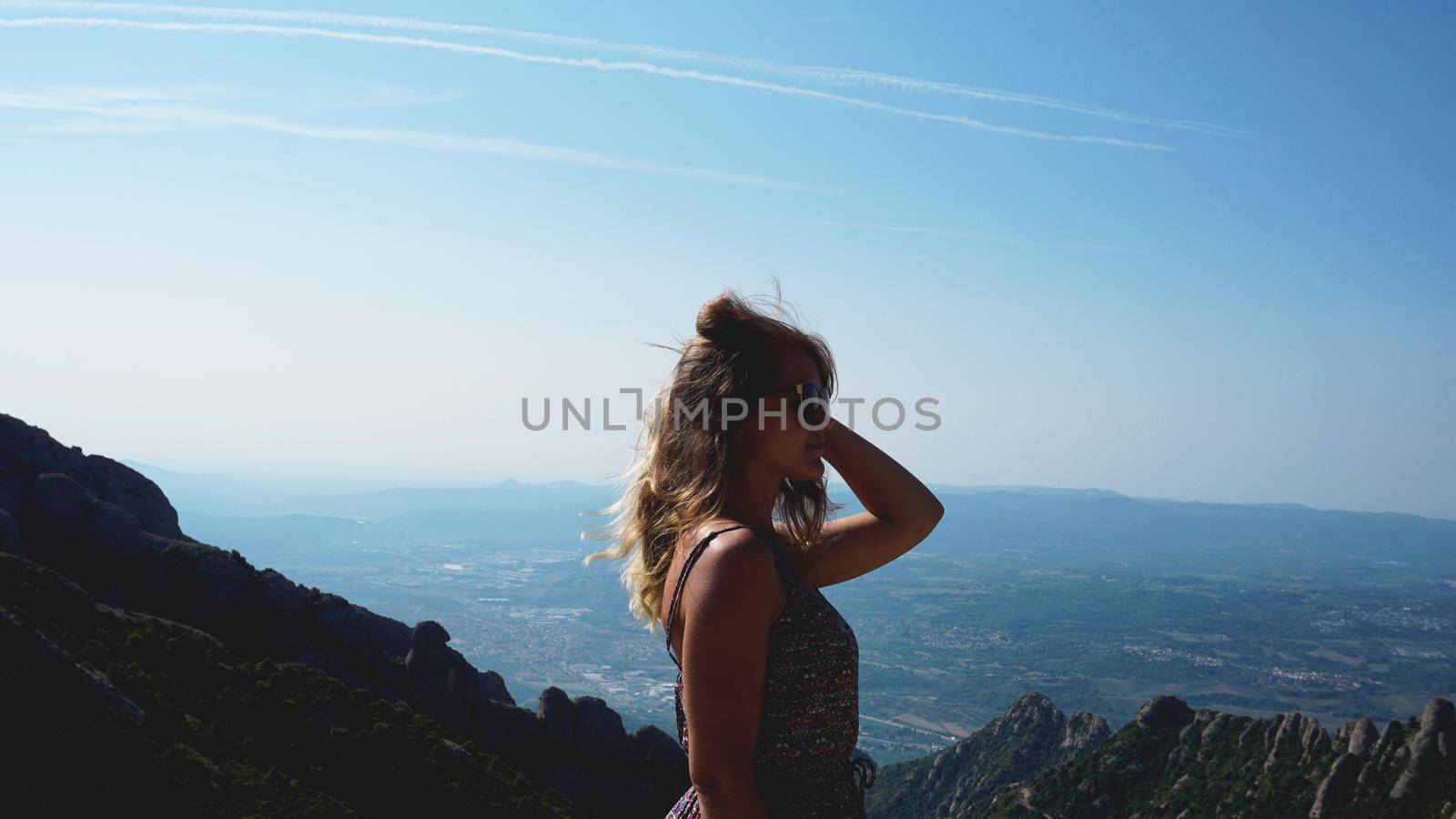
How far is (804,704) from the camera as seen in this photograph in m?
2.17

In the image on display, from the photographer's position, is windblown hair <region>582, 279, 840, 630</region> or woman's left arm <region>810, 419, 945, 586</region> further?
woman's left arm <region>810, 419, 945, 586</region>

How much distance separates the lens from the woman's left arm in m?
2.94

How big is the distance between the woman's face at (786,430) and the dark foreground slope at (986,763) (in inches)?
1780

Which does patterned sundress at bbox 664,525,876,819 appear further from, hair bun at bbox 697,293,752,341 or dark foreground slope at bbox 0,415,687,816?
dark foreground slope at bbox 0,415,687,816

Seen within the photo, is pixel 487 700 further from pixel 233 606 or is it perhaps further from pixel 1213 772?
pixel 1213 772

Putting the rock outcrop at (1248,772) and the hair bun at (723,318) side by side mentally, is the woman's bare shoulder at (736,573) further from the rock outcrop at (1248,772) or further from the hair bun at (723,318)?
the rock outcrop at (1248,772)

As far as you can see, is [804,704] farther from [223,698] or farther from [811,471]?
[223,698]

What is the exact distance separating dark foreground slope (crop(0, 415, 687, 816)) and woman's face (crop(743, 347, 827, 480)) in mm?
15994

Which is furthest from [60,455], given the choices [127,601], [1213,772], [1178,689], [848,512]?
[1178,689]

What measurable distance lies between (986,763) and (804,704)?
51132 millimetres

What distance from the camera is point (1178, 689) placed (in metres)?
112

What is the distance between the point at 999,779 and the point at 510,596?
12546 centimetres

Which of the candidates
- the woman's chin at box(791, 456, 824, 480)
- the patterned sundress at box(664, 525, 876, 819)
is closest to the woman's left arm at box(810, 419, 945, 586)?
the woman's chin at box(791, 456, 824, 480)

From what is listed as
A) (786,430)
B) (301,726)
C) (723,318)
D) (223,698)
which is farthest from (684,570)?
(301,726)
